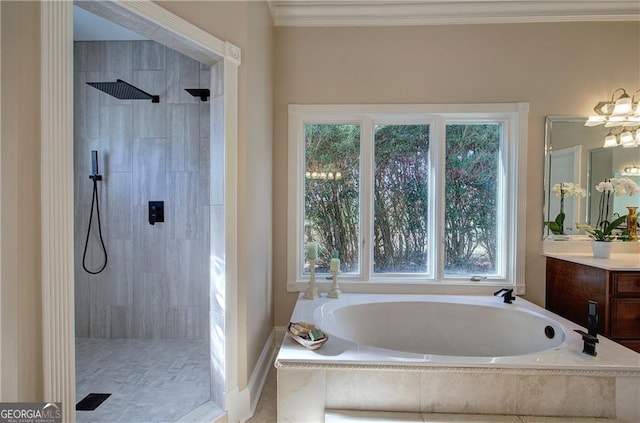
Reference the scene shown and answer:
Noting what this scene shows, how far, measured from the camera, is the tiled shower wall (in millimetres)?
2561

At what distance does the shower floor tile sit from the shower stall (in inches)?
3.4

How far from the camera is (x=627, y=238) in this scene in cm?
249

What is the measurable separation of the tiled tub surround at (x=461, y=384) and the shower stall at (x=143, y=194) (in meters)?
1.40

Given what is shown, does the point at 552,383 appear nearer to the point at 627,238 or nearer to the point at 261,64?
the point at 627,238

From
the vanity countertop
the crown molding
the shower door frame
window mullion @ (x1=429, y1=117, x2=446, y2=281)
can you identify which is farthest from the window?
the shower door frame

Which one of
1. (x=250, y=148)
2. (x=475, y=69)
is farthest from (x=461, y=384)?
(x=475, y=69)

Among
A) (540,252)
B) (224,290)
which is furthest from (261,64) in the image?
(540,252)

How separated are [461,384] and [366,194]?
152cm

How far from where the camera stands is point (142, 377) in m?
2.05

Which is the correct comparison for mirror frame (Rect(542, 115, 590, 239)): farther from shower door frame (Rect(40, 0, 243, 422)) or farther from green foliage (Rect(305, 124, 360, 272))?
shower door frame (Rect(40, 0, 243, 422))

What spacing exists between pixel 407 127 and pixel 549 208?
135 cm

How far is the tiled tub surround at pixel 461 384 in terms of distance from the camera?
1468 mm

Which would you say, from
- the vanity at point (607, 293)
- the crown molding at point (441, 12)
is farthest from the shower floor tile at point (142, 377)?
the crown molding at point (441, 12)

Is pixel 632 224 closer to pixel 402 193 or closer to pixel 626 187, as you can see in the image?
pixel 626 187
